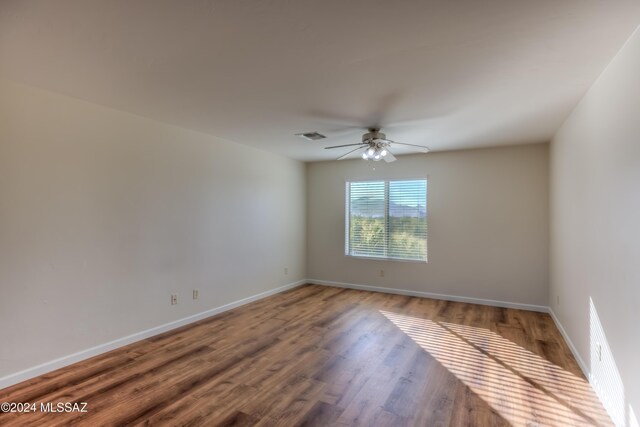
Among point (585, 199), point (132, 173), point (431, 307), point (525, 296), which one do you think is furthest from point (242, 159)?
point (525, 296)

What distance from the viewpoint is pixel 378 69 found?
235cm

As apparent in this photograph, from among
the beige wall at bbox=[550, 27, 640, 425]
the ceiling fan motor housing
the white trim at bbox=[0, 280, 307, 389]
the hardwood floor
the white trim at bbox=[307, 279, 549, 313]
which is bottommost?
the hardwood floor

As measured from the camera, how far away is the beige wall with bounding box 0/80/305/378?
8.61 feet

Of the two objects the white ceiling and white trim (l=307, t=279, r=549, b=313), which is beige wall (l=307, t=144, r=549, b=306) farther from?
the white ceiling

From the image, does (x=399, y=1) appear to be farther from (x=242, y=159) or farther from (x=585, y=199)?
(x=242, y=159)

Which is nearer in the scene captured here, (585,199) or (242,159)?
(585,199)

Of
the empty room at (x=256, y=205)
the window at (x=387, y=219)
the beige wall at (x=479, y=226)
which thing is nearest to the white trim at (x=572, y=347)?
the empty room at (x=256, y=205)

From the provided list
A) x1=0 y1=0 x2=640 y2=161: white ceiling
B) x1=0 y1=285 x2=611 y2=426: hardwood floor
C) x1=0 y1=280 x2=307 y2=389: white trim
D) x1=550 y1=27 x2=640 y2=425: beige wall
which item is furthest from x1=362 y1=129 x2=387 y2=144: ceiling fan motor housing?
x1=0 y1=280 x2=307 y2=389: white trim

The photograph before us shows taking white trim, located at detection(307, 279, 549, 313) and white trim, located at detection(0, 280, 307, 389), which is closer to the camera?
white trim, located at detection(0, 280, 307, 389)

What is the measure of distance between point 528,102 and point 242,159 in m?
3.68

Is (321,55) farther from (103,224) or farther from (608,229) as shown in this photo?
(103,224)

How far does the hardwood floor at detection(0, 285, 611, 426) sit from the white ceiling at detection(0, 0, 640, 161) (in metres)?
2.43

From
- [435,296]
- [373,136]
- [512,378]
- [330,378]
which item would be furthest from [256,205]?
[512,378]

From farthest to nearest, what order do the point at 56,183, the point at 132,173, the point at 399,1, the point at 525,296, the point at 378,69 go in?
the point at 525,296 < the point at 132,173 < the point at 56,183 < the point at 378,69 < the point at 399,1
